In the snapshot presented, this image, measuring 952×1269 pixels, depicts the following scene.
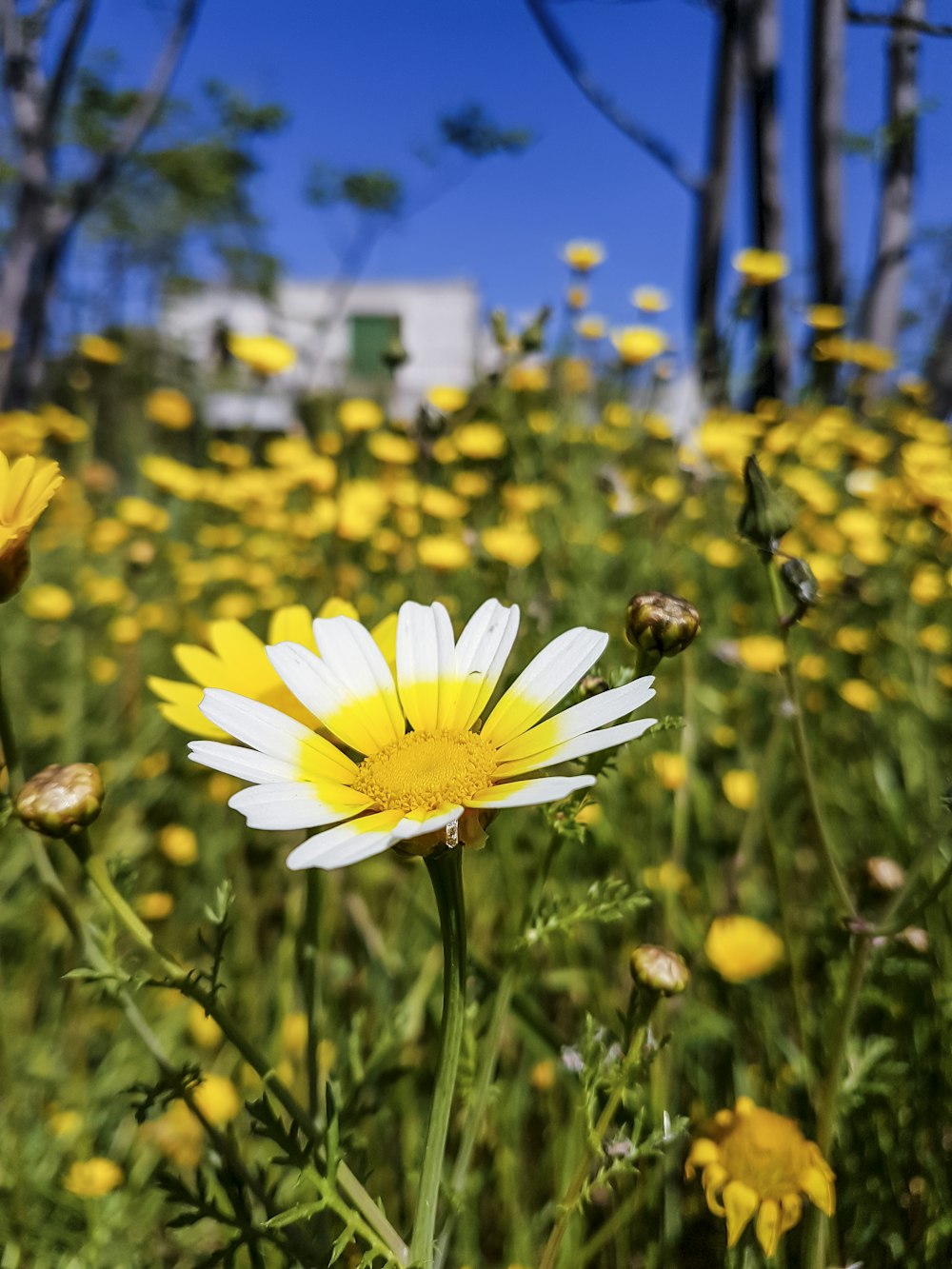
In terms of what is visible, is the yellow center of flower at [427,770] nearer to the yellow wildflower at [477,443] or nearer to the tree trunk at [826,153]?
the yellow wildflower at [477,443]

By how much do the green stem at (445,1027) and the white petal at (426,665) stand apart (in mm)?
143

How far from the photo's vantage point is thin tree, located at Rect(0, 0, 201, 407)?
5.35 meters

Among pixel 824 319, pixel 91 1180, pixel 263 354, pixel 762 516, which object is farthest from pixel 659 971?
pixel 824 319

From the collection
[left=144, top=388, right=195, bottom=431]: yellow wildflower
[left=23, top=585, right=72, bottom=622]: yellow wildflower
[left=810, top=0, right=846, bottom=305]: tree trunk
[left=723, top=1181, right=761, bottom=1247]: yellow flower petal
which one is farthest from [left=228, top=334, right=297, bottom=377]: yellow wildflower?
[left=810, top=0, right=846, bottom=305]: tree trunk

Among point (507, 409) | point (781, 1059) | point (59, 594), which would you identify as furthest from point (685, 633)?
point (507, 409)

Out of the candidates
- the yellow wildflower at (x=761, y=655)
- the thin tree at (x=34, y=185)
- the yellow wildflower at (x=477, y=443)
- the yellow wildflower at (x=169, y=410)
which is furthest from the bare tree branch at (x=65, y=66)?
the yellow wildflower at (x=761, y=655)

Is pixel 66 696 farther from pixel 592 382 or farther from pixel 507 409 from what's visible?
pixel 592 382

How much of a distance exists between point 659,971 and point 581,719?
251 millimetres

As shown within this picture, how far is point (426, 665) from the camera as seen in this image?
0.58m

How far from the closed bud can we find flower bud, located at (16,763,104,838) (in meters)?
0.55

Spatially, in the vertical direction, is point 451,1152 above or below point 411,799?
below

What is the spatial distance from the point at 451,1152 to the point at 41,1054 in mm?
630

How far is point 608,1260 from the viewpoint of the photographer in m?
0.88

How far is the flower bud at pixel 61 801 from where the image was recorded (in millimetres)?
516
